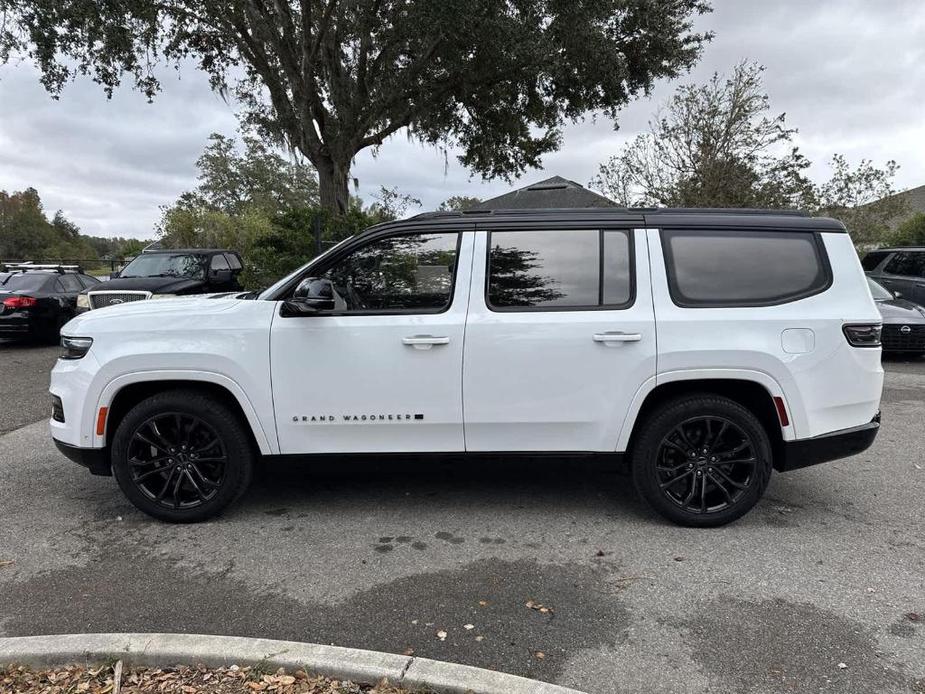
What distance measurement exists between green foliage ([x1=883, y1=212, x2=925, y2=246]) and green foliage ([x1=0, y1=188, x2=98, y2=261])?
218 feet

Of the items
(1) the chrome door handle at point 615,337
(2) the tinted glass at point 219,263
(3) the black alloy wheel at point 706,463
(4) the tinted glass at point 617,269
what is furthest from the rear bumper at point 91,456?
(2) the tinted glass at point 219,263

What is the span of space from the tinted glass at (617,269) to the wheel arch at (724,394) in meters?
0.54

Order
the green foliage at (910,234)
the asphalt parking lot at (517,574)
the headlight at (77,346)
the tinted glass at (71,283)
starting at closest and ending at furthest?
1. the asphalt parking lot at (517,574)
2. the headlight at (77,346)
3. the tinted glass at (71,283)
4. the green foliage at (910,234)

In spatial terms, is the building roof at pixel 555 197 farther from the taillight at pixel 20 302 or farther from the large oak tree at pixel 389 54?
the taillight at pixel 20 302

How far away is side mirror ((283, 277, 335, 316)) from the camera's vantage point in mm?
3547

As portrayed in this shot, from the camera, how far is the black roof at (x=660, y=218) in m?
3.78

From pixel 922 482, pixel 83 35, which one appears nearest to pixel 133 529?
pixel 922 482

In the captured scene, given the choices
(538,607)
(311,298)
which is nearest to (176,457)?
(311,298)

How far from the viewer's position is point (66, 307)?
11.8 metres

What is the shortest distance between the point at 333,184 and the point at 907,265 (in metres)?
12.1

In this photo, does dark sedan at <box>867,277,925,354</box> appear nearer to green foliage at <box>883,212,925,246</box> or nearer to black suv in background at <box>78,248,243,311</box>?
black suv in background at <box>78,248,243,311</box>

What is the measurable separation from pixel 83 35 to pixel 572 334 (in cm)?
1220

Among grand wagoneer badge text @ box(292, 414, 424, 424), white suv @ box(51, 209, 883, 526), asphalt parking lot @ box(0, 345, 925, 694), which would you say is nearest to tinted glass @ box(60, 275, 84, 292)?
asphalt parking lot @ box(0, 345, 925, 694)

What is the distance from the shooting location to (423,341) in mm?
3639
